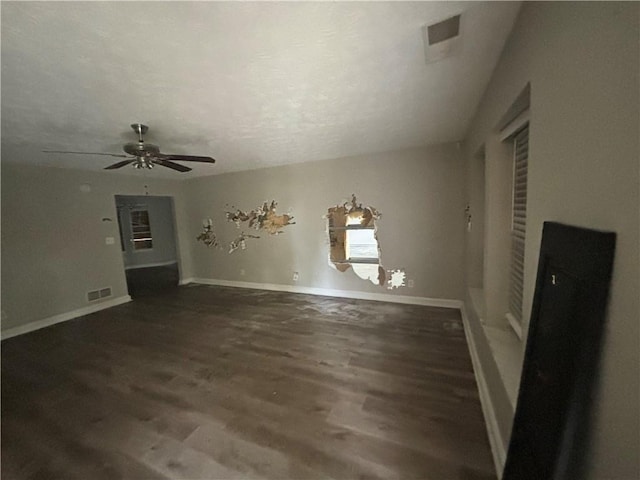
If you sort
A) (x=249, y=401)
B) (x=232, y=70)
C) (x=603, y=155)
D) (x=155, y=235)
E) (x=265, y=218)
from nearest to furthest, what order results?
(x=603, y=155) → (x=232, y=70) → (x=249, y=401) → (x=265, y=218) → (x=155, y=235)

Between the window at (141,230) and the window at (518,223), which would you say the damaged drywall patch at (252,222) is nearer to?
the window at (518,223)

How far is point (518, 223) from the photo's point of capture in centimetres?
178

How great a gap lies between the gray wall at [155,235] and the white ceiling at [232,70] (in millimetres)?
5183

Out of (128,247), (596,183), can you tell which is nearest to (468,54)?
(596,183)

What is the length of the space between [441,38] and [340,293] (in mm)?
3702

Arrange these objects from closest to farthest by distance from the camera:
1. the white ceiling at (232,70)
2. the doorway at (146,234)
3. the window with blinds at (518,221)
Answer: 1. the white ceiling at (232,70)
2. the window with blinds at (518,221)
3. the doorway at (146,234)

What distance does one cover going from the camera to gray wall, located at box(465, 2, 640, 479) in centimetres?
55

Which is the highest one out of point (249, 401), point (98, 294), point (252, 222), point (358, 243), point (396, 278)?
point (252, 222)

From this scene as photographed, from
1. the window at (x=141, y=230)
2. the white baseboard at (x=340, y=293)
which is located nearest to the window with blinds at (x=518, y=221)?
the white baseboard at (x=340, y=293)

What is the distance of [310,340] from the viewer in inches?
116

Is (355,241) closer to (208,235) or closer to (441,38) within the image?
(441,38)

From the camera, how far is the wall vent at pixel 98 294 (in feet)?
13.9

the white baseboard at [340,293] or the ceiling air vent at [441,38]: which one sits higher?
the ceiling air vent at [441,38]

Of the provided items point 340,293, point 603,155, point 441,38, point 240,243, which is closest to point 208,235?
point 240,243
